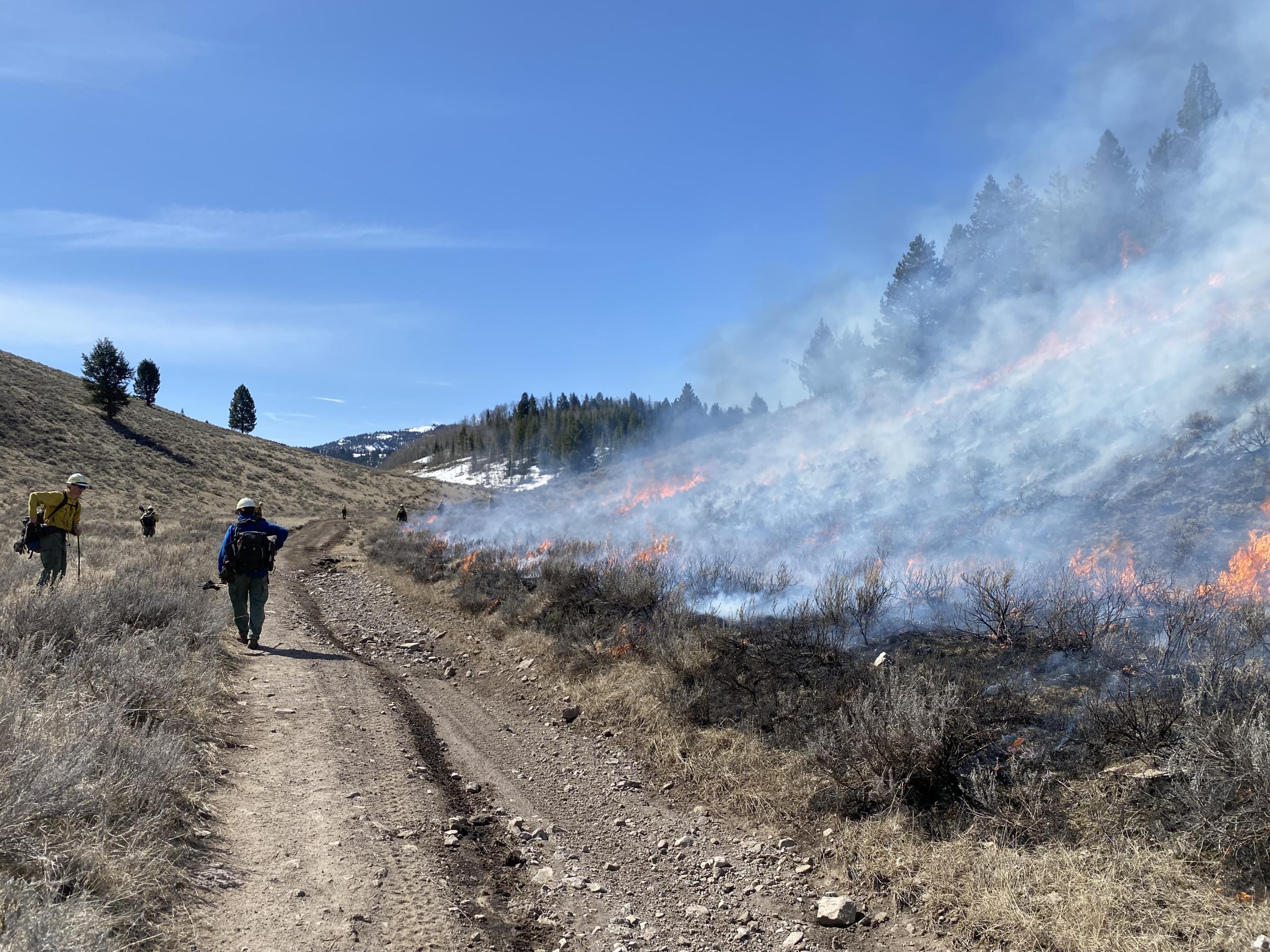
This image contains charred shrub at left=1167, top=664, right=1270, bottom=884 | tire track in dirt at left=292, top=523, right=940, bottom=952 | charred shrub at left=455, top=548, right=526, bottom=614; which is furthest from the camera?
charred shrub at left=455, top=548, right=526, bottom=614

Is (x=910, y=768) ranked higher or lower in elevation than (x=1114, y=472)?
lower

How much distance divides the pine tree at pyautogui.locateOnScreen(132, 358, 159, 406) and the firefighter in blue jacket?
78.6 meters

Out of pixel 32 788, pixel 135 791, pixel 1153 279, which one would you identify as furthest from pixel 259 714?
pixel 1153 279

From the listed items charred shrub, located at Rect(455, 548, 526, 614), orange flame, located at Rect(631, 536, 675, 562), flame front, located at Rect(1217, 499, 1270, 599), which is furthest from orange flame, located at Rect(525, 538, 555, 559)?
flame front, located at Rect(1217, 499, 1270, 599)

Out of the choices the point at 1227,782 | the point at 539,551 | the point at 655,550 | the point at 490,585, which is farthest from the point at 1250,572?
the point at 539,551

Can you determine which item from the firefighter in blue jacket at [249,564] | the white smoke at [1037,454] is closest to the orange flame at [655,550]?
the white smoke at [1037,454]

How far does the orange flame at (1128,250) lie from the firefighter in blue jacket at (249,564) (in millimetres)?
33939

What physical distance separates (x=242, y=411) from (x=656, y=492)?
87.3 metres

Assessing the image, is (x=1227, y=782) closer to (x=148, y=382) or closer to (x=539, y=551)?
(x=539, y=551)

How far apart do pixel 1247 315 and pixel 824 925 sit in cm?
2249

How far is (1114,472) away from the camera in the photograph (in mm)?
14406

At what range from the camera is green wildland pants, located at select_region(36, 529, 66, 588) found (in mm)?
9648

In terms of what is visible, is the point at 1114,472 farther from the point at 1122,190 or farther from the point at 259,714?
the point at 1122,190

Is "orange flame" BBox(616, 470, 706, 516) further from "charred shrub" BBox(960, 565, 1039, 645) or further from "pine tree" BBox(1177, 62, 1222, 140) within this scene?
"pine tree" BBox(1177, 62, 1222, 140)
